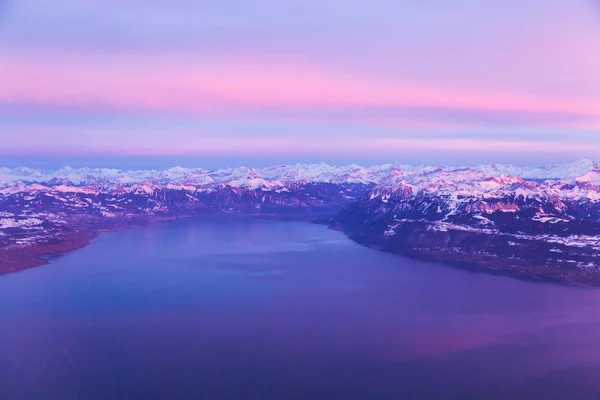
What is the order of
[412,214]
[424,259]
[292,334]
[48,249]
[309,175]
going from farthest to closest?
[309,175], [412,214], [48,249], [424,259], [292,334]

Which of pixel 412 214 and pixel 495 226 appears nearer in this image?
pixel 495 226

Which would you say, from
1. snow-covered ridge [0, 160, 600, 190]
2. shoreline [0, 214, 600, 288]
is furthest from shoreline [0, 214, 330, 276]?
snow-covered ridge [0, 160, 600, 190]

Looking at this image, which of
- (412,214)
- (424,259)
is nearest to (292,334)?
(424,259)

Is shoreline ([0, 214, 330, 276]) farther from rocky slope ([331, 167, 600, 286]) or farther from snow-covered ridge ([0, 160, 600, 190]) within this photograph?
snow-covered ridge ([0, 160, 600, 190])

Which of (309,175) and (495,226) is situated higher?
(309,175)

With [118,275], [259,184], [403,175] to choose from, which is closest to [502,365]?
[118,275]

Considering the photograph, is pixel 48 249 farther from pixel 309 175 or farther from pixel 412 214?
pixel 309 175

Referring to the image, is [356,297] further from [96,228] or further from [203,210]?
[203,210]

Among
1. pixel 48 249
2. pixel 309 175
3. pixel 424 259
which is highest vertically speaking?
pixel 309 175
